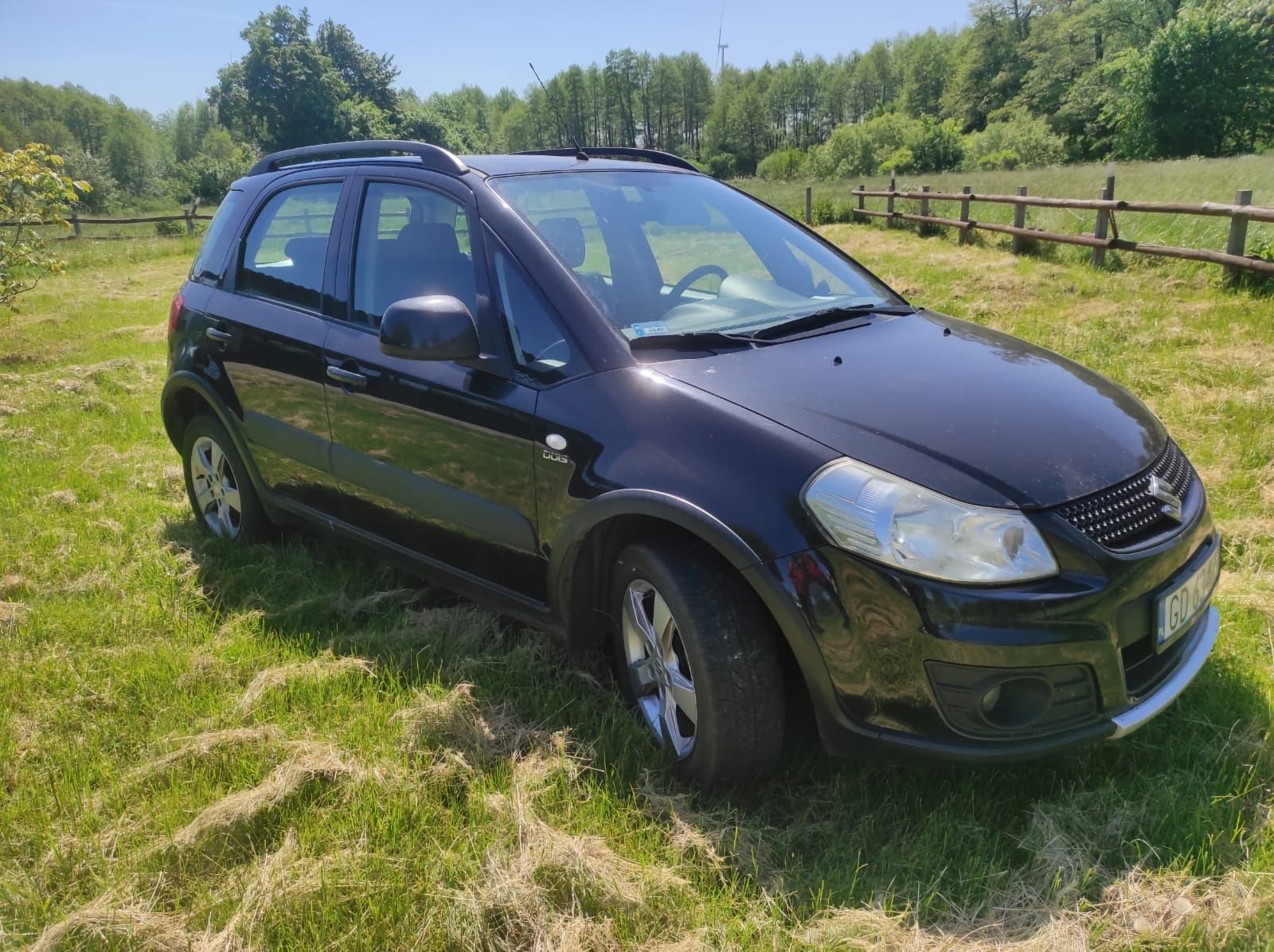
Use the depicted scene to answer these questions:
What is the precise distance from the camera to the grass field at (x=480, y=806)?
79.2 inches

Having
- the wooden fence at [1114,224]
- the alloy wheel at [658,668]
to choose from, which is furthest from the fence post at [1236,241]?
the alloy wheel at [658,668]

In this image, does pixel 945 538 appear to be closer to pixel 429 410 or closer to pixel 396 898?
pixel 396 898

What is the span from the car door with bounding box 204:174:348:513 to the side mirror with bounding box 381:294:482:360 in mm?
884

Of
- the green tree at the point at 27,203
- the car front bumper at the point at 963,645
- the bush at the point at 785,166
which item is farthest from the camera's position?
the bush at the point at 785,166

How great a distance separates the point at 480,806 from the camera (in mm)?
2410

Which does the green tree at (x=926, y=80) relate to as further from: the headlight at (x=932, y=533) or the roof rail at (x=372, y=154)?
the headlight at (x=932, y=533)

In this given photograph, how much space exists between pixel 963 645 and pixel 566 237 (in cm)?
177

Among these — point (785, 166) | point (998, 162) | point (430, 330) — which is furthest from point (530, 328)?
point (785, 166)

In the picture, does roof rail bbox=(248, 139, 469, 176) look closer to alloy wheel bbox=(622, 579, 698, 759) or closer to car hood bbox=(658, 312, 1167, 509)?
car hood bbox=(658, 312, 1167, 509)

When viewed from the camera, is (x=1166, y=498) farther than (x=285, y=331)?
No

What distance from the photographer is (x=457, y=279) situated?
2.97 meters

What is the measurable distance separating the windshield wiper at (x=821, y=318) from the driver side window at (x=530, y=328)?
23.8 inches

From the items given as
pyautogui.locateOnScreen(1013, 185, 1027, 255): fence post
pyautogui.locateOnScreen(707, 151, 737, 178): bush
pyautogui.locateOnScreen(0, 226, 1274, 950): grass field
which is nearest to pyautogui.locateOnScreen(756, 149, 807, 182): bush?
pyautogui.locateOnScreen(707, 151, 737, 178): bush

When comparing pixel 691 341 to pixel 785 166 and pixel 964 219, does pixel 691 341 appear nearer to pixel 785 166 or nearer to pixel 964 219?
pixel 964 219
